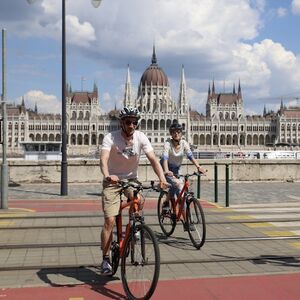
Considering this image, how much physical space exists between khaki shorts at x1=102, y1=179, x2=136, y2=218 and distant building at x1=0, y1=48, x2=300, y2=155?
453 ft

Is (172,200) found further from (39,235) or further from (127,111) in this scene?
(127,111)

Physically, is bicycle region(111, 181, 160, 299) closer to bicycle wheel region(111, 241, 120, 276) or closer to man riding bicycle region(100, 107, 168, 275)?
bicycle wheel region(111, 241, 120, 276)

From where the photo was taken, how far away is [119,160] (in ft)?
17.1

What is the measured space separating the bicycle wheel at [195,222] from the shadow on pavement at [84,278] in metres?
1.65

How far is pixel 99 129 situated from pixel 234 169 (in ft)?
444

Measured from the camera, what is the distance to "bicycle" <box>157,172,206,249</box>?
267 inches

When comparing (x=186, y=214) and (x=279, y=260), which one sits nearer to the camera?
(x=279, y=260)

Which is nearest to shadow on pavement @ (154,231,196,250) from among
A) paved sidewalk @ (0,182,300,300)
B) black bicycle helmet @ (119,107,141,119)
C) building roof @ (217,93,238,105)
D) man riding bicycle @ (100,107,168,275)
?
paved sidewalk @ (0,182,300,300)

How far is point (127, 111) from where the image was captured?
16.8 ft

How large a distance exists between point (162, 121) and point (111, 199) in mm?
153623

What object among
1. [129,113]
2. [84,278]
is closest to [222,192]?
[84,278]

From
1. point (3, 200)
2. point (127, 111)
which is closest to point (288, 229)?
point (127, 111)

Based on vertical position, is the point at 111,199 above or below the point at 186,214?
above

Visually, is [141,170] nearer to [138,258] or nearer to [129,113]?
[129,113]
